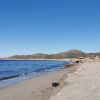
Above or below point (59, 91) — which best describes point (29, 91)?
below

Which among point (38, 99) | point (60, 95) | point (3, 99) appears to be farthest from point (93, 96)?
point (3, 99)

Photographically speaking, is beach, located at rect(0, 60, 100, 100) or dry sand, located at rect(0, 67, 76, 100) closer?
beach, located at rect(0, 60, 100, 100)

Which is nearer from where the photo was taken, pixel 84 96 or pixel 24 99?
pixel 84 96

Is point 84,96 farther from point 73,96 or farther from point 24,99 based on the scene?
point 24,99

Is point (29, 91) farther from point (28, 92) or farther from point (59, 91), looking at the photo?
point (59, 91)

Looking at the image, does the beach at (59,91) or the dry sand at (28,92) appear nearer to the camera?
the beach at (59,91)

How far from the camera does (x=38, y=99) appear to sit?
49.3ft

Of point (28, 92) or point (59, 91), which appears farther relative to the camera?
point (28, 92)

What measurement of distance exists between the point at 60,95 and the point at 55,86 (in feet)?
17.7

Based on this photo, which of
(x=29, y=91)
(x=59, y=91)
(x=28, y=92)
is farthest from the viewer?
(x=29, y=91)

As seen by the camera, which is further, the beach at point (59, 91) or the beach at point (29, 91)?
the beach at point (29, 91)

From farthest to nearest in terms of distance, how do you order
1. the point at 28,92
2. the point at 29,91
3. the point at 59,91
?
the point at 29,91
the point at 28,92
the point at 59,91

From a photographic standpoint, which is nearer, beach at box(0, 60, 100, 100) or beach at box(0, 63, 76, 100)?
beach at box(0, 60, 100, 100)

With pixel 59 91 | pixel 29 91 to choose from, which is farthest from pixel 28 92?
pixel 59 91
